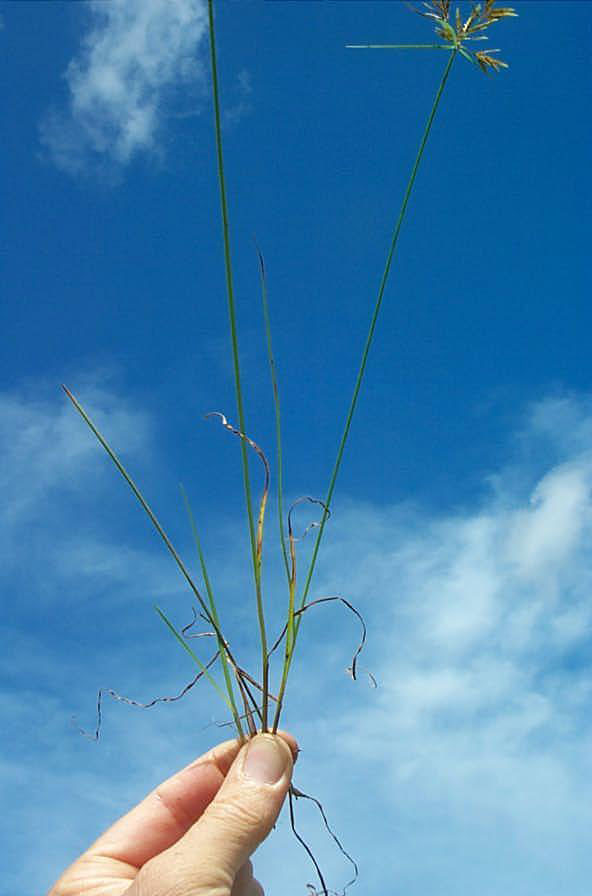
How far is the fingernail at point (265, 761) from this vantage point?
220 centimetres

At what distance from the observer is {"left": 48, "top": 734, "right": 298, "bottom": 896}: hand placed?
1.92 metres

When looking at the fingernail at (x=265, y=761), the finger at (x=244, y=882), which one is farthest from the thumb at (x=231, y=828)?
the finger at (x=244, y=882)

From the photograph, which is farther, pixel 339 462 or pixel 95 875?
pixel 95 875

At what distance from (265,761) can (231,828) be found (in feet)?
0.79

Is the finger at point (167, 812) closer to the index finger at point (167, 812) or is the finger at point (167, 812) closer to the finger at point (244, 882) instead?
the index finger at point (167, 812)

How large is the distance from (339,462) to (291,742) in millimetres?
957

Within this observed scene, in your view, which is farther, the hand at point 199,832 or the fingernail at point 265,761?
the fingernail at point 265,761

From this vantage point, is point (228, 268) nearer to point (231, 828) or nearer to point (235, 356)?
point (235, 356)

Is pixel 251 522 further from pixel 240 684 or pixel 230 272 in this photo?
pixel 230 272

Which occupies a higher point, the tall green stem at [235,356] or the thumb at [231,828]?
the tall green stem at [235,356]

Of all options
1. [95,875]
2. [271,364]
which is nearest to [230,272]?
[271,364]

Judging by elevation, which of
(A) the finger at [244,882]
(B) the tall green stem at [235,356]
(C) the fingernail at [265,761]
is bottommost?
(A) the finger at [244,882]

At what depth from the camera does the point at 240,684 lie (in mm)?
2336

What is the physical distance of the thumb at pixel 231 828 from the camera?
190cm
